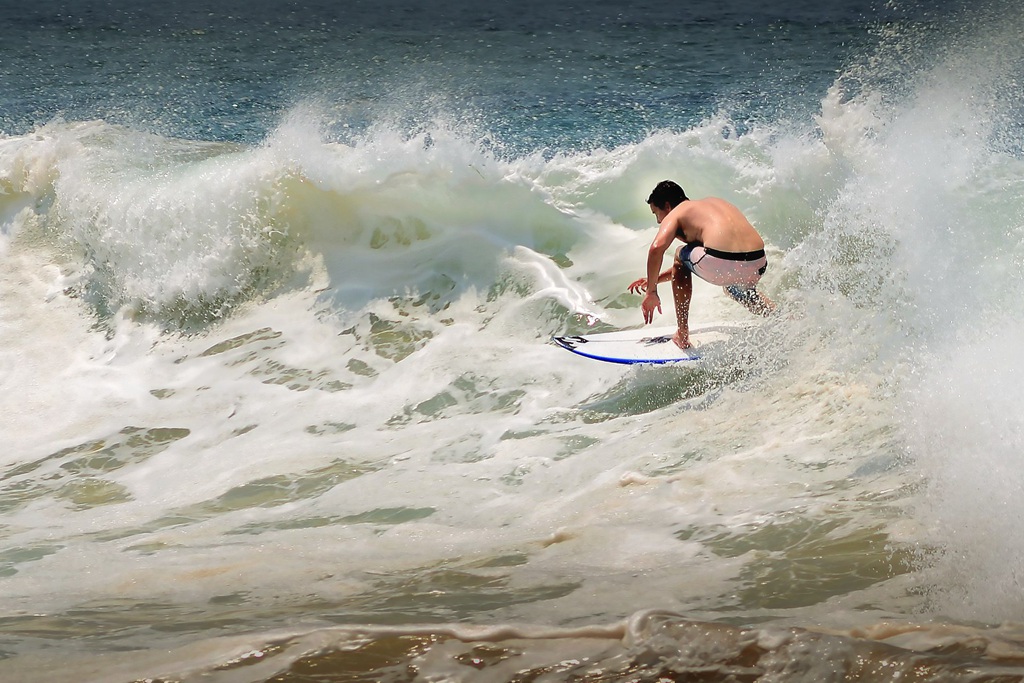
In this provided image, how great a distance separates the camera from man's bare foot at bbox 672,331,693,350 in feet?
21.2

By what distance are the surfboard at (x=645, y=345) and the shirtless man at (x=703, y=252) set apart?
0.31 ft

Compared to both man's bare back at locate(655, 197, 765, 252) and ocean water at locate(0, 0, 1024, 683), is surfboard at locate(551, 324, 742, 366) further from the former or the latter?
man's bare back at locate(655, 197, 765, 252)

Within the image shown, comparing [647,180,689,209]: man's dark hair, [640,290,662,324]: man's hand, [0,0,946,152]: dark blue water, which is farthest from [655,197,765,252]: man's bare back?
[0,0,946,152]: dark blue water

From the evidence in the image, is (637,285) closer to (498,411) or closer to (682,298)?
(682,298)

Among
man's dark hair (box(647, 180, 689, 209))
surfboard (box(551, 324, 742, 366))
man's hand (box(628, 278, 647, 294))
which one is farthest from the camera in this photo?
man's hand (box(628, 278, 647, 294))

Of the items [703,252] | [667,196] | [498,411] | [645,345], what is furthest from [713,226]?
[498,411]

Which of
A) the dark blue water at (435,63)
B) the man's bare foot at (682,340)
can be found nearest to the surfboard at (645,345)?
the man's bare foot at (682,340)

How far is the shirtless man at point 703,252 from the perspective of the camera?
20.4 ft

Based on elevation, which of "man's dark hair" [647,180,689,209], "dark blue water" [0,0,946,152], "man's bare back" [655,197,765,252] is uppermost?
"dark blue water" [0,0,946,152]

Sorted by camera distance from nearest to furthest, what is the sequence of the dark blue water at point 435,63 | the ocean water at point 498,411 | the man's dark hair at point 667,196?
1. the ocean water at point 498,411
2. the man's dark hair at point 667,196
3. the dark blue water at point 435,63

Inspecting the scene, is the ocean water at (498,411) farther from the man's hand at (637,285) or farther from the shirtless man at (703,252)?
the man's hand at (637,285)

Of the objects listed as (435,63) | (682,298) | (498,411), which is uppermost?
(435,63)

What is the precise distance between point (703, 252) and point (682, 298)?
40cm

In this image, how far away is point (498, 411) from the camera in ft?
21.4
